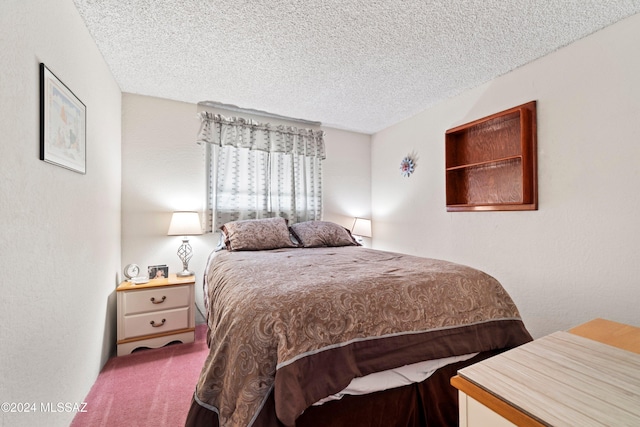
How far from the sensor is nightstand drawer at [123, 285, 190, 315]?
2184 millimetres

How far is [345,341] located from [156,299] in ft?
6.20

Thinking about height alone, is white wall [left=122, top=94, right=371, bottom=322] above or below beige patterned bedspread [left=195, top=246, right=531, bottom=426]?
above

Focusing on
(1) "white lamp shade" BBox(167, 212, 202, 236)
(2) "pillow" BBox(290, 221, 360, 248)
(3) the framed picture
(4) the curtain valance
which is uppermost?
→ (4) the curtain valance

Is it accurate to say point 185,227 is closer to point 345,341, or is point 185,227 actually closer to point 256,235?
point 256,235

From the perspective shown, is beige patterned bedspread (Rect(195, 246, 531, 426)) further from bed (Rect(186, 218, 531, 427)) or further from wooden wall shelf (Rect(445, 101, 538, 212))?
wooden wall shelf (Rect(445, 101, 538, 212))

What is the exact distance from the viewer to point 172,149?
2.82 meters

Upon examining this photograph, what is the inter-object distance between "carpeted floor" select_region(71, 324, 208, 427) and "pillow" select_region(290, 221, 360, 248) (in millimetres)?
1311

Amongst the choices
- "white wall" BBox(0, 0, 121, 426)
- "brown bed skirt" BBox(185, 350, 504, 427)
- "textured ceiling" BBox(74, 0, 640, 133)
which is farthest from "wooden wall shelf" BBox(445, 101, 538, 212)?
"white wall" BBox(0, 0, 121, 426)

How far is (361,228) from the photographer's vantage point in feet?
11.9

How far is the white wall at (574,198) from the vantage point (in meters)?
1.67

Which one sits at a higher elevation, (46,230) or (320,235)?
(46,230)

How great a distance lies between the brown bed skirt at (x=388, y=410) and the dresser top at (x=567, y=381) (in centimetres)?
53

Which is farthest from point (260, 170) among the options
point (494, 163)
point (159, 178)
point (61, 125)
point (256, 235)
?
point (494, 163)

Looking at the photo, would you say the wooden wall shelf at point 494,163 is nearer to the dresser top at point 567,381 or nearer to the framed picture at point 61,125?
the dresser top at point 567,381
